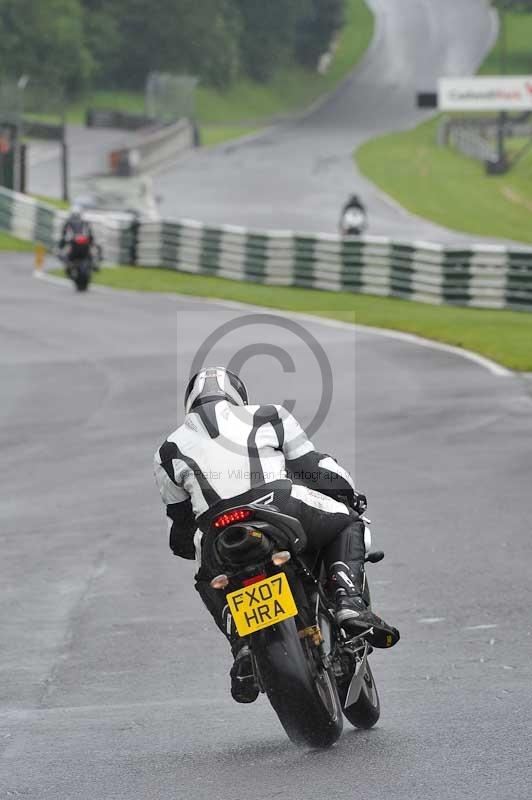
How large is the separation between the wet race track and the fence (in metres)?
6.49

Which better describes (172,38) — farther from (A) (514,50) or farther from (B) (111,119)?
(A) (514,50)

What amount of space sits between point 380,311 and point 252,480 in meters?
21.0

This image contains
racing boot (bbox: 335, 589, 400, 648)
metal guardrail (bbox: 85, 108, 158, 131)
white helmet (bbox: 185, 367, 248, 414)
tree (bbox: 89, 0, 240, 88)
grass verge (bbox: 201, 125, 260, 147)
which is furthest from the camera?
tree (bbox: 89, 0, 240, 88)

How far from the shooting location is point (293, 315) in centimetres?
2648

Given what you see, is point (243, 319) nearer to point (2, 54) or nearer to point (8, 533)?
point (8, 533)

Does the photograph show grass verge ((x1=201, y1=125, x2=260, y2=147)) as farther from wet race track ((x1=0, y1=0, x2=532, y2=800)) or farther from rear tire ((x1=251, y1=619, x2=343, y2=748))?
rear tire ((x1=251, y1=619, x2=343, y2=748))

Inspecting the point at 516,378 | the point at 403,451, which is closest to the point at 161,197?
the point at 516,378

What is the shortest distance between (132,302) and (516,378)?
1163 centimetres

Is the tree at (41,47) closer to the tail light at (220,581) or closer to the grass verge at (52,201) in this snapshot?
the grass verge at (52,201)

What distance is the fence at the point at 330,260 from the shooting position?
27.4 meters

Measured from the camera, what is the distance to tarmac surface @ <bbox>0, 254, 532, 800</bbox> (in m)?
5.78

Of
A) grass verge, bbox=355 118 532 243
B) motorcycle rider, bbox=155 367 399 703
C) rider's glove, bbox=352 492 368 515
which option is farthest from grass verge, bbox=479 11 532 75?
motorcycle rider, bbox=155 367 399 703

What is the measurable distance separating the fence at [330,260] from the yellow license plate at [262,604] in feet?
69.8

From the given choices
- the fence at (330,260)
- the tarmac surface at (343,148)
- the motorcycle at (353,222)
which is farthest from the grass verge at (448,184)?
the fence at (330,260)
